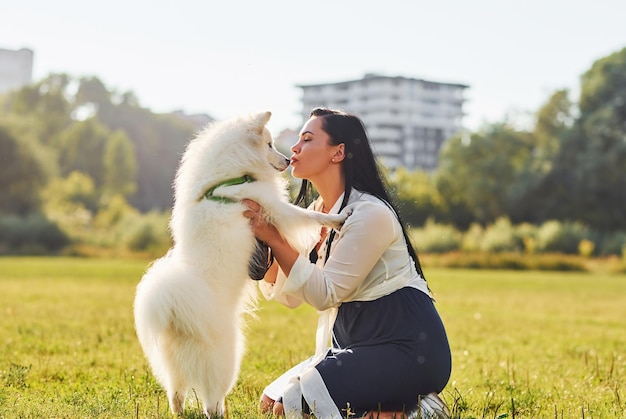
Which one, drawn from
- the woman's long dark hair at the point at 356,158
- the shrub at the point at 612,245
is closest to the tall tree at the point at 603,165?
the shrub at the point at 612,245

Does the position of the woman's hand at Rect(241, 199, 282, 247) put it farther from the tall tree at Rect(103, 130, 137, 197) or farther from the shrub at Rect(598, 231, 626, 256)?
the tall tree at Rect(103, 130, 137, 197)

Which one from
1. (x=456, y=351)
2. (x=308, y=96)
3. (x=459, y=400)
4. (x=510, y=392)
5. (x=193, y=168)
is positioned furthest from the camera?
(x=308, y=96)

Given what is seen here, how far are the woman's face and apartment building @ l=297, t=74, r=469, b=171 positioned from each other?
3668 inches

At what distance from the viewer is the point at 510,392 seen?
15.4 feet

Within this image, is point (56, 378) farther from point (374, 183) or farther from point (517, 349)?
point (517, 349)

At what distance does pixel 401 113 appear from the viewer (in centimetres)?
9969

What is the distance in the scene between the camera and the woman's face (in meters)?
3.81

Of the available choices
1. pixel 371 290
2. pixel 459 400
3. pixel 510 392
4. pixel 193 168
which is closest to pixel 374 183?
pixel 371 290

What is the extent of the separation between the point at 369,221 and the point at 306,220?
37 cm

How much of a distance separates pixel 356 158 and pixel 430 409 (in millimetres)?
1336

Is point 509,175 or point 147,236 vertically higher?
point 509,175

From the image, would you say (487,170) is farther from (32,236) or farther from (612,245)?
(32,236)

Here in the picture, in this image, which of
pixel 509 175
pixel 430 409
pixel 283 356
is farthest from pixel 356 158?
pixel 509 175

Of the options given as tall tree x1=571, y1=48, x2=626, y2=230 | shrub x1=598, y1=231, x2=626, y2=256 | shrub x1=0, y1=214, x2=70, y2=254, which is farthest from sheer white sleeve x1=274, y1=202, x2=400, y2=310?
tall tree x1=571, y1=48, x2=626, y2=230
